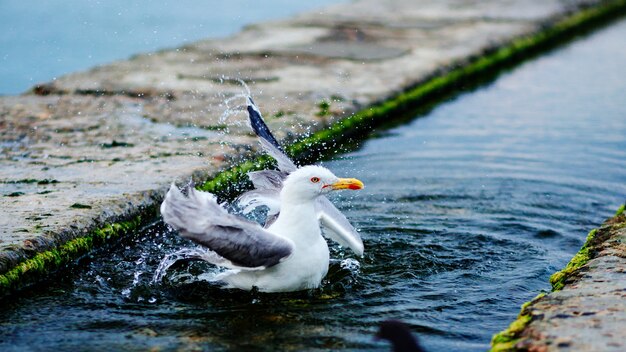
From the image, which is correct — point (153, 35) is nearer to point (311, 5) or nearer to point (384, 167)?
point (311, 5)

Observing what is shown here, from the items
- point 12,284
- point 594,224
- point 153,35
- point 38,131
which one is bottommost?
point 594,224

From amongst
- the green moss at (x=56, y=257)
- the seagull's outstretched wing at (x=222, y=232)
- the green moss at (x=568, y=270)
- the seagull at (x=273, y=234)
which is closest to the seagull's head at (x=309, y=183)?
the seagull at (x=273, y=234)

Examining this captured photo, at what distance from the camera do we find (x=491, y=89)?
9297mm

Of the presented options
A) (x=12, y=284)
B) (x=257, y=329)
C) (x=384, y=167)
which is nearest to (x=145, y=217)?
(x=12, y=284)

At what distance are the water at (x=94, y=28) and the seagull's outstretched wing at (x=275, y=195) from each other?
5.17m

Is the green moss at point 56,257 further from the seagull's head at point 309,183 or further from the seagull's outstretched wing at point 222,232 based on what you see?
the seagull's head at point 309,183

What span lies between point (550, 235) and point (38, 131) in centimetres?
355

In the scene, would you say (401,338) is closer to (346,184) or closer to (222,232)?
(222,232)

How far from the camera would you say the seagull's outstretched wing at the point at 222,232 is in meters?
4.29

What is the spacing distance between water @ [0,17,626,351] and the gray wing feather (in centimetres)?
16

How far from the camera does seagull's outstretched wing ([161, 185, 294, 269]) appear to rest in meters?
4.29

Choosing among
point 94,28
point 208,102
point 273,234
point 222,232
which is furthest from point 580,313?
point 94,28

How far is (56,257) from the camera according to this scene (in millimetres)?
4793

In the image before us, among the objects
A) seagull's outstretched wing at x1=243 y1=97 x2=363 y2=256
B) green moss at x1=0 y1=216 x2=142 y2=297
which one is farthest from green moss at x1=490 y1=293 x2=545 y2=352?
green moss at x1=0 y1=216 x2=142 y2=297
